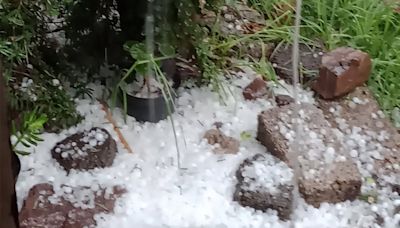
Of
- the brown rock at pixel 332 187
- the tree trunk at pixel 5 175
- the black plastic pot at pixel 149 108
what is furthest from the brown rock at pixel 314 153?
the tree trunk at pixel 5 175

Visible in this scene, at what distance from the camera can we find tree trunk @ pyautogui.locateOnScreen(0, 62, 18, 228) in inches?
32.6

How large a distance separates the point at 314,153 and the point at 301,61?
205 mm

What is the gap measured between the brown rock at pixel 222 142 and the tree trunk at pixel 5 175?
0.33 m

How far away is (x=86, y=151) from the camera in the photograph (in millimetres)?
1121

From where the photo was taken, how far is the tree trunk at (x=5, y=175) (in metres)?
0.83

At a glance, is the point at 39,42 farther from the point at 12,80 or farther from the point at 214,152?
the point at 214,152

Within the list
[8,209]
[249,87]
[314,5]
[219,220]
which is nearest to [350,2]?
[314,5]

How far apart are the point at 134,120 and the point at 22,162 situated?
17cm

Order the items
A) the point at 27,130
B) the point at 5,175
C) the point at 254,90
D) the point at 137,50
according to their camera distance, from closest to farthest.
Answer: the point at 5,175 < the point at 27,130 < the point at 137,50 < the point at 254,90

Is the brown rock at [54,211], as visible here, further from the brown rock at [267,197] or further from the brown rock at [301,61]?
the brown rock at [301,61]

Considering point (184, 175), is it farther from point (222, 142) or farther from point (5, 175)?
point (5, 175)

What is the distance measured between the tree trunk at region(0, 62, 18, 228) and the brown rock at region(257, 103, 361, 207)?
374mm

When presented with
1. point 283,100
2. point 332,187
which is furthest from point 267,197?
point 283,100

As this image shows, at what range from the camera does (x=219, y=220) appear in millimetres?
1062
